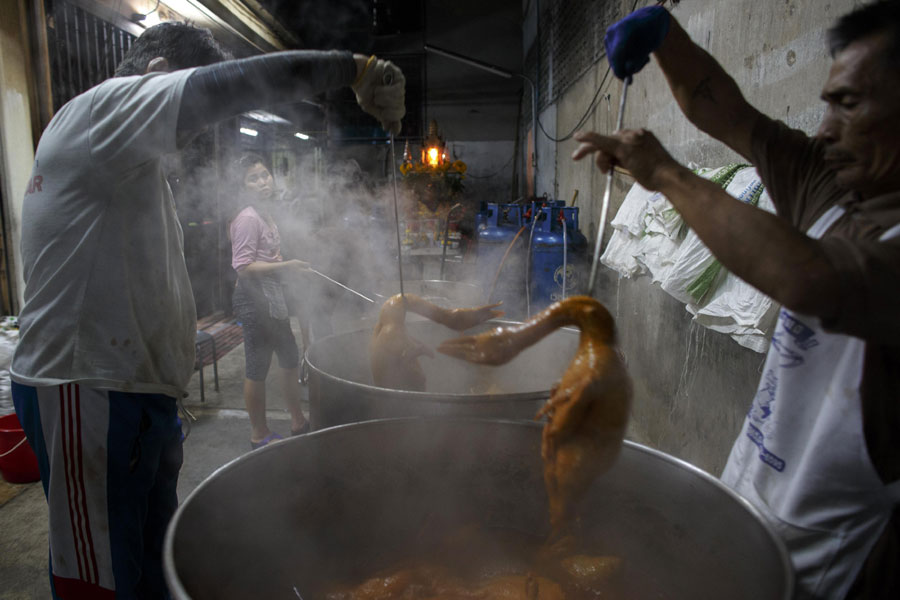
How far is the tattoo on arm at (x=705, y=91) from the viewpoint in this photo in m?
1.63

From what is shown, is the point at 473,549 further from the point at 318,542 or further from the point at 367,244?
the point at 367,244

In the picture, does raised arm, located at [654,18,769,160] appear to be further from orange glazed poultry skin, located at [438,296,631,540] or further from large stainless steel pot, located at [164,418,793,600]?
large stainless steel pot, located at [164,418,793,600]

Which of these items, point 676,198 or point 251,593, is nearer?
point 676,198

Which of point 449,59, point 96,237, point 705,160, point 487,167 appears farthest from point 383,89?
point 487,167

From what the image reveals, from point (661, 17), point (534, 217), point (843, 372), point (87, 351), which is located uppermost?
point (661, 17)

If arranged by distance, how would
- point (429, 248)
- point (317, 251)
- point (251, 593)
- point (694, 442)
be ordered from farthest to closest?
point (429, 248)
point (317, 251)
point (694, 442)
point (251, 593)

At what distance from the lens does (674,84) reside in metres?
1.72

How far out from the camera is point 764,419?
1400 millimetres

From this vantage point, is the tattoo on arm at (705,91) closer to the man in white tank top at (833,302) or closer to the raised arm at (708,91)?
the raised arm at (708,91)

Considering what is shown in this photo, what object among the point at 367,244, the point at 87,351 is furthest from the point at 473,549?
the point at 367,244

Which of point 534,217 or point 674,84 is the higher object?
point 674,84

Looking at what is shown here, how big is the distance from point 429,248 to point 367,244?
1501 millimetres

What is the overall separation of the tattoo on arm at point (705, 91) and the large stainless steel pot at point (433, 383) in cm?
109

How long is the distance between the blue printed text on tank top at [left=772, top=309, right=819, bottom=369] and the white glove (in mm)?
1478
